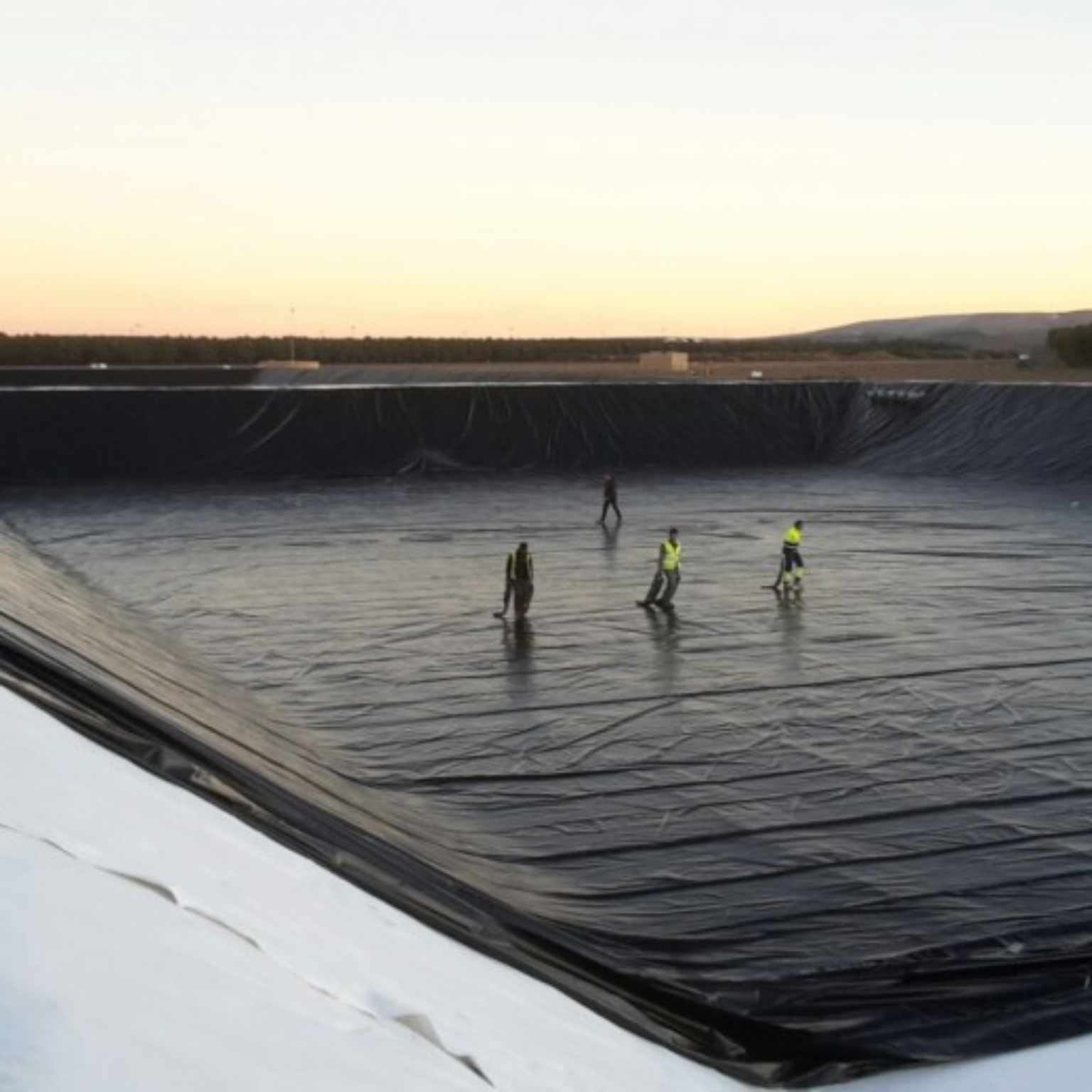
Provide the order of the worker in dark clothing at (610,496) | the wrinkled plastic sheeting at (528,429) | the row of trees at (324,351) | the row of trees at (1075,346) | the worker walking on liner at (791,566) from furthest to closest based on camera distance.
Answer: the row of trees at (324,351) → the row of trees at (1075,346) → the wrinkled plastic sheeting at (528,429) → the worker in dark clothing at (610,496) → the worker walking on liner at (791,566)

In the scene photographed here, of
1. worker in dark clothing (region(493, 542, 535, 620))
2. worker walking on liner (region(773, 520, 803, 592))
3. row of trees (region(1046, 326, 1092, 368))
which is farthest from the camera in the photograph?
row of trees (region(1046, 326, 1092, 368))

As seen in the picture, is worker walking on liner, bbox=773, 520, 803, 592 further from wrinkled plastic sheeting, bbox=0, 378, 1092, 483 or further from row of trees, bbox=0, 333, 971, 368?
row of trees, bbox=0, 333, 971, 368

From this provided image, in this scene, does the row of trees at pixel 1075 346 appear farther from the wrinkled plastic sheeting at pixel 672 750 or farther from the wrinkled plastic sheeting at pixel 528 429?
the wrinkled plastic sheeting at pixel 672 750

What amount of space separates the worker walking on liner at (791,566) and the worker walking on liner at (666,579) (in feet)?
5.75

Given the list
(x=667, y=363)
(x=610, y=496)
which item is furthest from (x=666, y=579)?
(x=667, y=363)

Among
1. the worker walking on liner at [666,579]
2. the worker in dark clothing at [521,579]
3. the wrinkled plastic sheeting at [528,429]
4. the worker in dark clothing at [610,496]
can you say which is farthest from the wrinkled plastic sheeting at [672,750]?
the wrinkled plastic sheeting at [528,429]

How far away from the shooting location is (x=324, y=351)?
10000cm

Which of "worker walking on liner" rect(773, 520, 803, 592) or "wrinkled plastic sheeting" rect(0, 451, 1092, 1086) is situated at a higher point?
"worker walking on liner" rect(773, 520, 803, 592)

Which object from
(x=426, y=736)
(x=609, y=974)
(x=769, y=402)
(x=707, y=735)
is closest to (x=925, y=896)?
(x=609, y=974)

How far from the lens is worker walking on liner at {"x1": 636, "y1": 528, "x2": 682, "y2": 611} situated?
674 inches

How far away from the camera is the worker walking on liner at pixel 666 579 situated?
17.1m

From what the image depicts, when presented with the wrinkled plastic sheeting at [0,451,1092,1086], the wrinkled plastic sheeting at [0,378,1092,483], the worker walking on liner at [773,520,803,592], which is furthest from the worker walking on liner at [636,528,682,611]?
the wrinkled plastic sheeting at [0,378,1092,483]

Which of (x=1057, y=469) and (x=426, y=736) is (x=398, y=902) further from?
(x=1057, y=469)

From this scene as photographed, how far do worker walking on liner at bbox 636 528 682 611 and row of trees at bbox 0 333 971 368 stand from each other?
7161 centimetres
